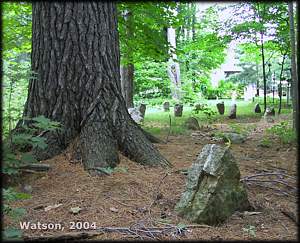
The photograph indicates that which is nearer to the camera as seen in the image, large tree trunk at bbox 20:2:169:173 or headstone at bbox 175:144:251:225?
headstone at bbox 175:144:251:225

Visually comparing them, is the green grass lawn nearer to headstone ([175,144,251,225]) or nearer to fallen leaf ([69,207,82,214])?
headstone ([175,144,251,225])

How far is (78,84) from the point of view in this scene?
346 cm

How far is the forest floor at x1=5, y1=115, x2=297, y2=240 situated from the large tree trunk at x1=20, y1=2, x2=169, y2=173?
0.21 metres

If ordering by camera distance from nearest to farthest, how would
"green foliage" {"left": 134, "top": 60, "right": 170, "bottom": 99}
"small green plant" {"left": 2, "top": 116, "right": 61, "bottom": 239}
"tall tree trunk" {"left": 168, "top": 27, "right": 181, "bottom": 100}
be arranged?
"small green plant" {"left": 2, "top": 116, "right": 61, "bottom": 239}
"tall tree trunk" {"left": 168, "top": 27, "right": 181, "bottom": 100}
"green foliage" {"left": 134, "top": 60, "right": 170, "bottom": 99}

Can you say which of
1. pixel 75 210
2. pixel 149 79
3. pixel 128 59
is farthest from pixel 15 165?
pixel 149 79

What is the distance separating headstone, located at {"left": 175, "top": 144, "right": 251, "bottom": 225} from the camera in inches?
92.7

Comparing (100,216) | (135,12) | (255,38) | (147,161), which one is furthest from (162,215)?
(255,38)

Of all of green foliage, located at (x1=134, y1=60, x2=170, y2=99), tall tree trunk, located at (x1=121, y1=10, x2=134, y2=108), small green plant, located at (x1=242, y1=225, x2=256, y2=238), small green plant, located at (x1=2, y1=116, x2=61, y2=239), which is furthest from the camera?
green foliage, located at (x1=134, y1=60, x2=170, y2=99)

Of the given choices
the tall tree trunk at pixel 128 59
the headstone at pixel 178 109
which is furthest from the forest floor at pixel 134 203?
the headstone at pixel 178 109

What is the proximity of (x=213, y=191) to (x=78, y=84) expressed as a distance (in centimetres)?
185

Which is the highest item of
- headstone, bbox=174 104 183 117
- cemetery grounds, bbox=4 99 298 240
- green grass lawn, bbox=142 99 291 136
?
headstone, bbox=174 104 183 117

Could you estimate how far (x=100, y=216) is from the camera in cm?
238

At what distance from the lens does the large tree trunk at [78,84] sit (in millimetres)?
3418

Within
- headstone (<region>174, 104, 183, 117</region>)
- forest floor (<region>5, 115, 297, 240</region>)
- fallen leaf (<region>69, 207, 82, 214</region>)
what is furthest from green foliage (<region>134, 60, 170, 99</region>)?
fallen leaf (<region>69, 207, 82, 214</region>)
